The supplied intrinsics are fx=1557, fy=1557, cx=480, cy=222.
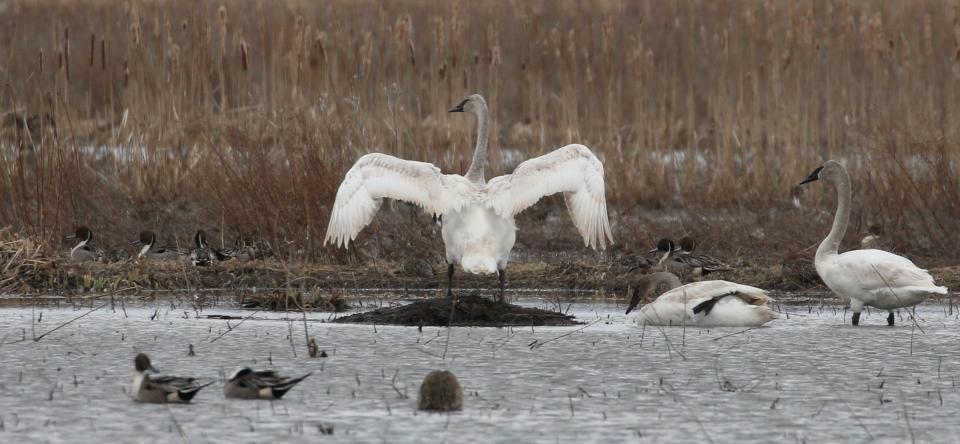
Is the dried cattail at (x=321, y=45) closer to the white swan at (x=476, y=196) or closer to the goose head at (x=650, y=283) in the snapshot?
the white swan at (x=476, y=196)

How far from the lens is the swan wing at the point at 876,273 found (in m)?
9.07

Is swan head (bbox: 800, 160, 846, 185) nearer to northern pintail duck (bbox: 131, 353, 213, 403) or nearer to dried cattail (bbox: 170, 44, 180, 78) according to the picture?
northern pintail duck (bbox: 131, 353, 213, 403)

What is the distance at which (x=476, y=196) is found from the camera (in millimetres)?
9938

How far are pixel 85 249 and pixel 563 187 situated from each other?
440cm

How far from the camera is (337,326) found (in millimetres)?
9156

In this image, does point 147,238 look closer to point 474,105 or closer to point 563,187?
point 474,105

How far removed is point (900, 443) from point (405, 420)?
→ 1902 mm

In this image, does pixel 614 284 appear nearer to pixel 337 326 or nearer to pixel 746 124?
pixel 337 326

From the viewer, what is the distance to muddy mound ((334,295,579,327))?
927 cm

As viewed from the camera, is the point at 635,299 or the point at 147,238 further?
the point at 147,238

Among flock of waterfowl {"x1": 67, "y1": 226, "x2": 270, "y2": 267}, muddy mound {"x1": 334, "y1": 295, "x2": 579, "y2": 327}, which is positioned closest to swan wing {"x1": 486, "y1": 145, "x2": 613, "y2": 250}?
muddy mound {"x1": 334, "y1": 295, "x2": 579, "y2": 327}

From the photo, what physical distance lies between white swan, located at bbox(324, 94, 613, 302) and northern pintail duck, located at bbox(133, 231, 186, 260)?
266cm

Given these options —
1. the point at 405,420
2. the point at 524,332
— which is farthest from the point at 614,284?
the point at 405,420

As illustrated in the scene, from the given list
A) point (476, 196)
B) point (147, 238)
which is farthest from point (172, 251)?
point (476, 196)
